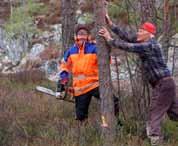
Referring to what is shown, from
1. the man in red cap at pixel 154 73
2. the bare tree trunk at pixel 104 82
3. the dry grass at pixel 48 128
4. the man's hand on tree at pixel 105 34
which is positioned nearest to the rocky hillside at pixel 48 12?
the dry grass at pixel 48 128

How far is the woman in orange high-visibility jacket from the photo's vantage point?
812 centimetres

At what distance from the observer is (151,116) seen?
7.40 m

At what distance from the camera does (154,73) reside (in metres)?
7.21

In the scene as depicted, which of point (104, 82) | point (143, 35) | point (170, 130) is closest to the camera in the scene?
point (104, 82)

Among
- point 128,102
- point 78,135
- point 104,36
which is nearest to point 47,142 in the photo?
point 78,135

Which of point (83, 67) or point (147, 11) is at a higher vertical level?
point (147, 11)

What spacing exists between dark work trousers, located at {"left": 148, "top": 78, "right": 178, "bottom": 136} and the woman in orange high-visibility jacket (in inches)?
45.0

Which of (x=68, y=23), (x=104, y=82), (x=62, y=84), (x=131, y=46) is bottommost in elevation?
Result: (x=62, y=84)

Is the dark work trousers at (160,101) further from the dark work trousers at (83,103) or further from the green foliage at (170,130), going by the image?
the dark work trousers at (83,103)

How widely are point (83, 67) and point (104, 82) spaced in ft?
3.99

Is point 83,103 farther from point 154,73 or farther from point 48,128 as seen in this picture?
point 154,73

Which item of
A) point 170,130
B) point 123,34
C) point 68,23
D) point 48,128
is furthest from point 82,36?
point 68,23

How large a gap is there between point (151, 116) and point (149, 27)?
118 centimetres

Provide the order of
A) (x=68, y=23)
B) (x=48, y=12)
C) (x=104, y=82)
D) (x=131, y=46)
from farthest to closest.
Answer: (x=48, y=12)
(x=68, y=23)
(x=104, y=82)
(x=131, y=46)
